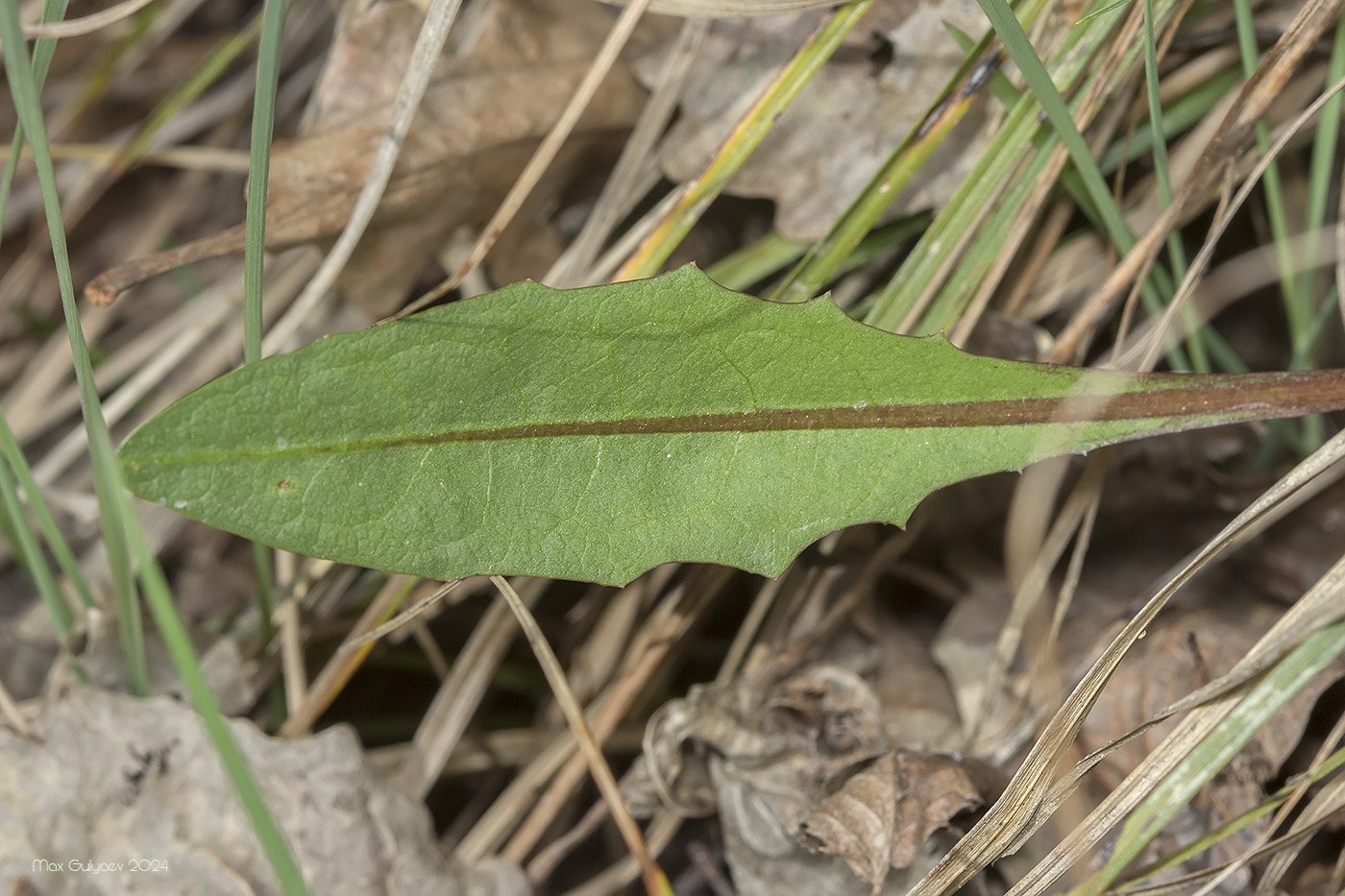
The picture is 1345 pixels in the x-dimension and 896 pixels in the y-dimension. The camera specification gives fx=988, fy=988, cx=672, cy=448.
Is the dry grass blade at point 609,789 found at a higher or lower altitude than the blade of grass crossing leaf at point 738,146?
lower

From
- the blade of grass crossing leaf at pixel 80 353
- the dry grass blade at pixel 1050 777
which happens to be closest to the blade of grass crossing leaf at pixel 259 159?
the blade of grass crossing leaf at pixel 80 353

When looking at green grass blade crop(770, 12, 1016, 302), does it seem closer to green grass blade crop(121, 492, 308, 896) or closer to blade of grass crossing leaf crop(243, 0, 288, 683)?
blade of grass crossing leaf crop(243, 0, 288, 683)

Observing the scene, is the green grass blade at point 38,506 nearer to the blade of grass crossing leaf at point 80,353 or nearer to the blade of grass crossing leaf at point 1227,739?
the blade of grass crossing leaf at point 80,353

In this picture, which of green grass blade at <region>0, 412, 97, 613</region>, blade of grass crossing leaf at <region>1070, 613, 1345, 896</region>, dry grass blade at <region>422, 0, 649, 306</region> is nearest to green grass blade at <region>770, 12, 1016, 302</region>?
dry grass blade at <region>422, 0, 649, 306</region>

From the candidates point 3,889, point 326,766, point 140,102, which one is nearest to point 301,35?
point 140,102

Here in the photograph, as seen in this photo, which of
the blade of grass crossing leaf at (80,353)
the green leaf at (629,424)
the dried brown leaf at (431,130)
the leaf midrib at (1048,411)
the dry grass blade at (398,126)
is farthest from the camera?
the dried brown leaf at (431,130)

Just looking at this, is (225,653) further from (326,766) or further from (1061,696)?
(1061,696)
